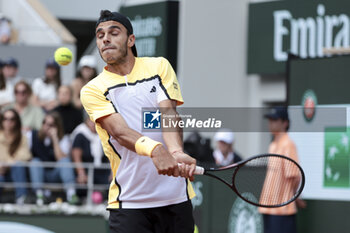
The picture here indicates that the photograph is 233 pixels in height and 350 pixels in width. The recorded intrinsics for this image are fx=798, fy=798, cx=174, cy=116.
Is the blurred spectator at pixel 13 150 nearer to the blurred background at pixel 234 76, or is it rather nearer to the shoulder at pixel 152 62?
the blurred background at pixel 234 76

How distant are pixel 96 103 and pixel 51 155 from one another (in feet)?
17.9

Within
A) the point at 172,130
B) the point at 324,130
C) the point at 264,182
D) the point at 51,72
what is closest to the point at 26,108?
the point at 51,72

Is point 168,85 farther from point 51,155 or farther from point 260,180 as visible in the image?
point 51,155

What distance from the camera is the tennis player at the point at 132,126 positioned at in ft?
17.2

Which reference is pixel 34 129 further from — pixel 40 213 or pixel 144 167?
pixel 144 167

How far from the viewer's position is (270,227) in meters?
9.10

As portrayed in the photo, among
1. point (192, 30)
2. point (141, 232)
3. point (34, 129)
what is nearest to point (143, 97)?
point (141, 232)

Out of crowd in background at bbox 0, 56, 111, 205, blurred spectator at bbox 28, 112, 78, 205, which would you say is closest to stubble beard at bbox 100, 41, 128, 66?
crowd in background at bbox 0, 56, 111, 205

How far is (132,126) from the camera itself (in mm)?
5277

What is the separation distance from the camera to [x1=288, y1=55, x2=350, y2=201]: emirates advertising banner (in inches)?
349

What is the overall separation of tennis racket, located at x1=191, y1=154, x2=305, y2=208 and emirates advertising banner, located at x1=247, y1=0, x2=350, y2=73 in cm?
484

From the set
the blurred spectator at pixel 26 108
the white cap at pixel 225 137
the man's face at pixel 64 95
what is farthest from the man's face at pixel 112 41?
the blurred spectator at pixel 26 108

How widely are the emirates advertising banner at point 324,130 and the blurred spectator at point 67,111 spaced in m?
3.25

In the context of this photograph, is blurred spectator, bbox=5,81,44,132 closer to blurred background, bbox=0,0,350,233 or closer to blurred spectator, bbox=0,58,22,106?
blurred background, bbox=0,0,350,233
